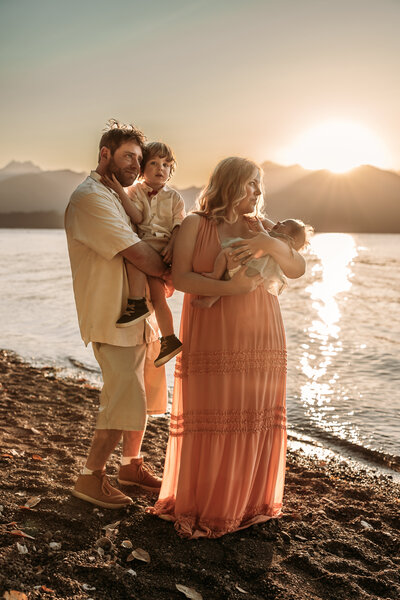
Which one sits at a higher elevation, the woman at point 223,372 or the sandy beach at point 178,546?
the woman at point 223,372

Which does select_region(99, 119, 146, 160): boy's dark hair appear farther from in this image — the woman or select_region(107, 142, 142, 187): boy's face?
the woman

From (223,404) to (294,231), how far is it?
1.13 m

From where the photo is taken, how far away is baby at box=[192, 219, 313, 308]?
128 inches

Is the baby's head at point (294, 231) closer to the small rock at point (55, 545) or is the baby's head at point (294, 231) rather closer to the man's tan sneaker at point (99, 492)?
the man's tan sneaker at point (99, 492)

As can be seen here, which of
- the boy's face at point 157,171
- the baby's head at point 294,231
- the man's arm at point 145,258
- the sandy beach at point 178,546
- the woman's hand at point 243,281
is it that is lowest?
the sandy beach at point 178,546

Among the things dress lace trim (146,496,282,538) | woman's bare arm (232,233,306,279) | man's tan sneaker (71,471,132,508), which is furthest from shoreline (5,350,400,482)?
woman's bare arm (232,233,306,279)

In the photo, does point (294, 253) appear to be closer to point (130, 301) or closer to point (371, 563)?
point (130, 301)

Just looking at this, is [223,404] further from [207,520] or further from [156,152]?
[156,152]

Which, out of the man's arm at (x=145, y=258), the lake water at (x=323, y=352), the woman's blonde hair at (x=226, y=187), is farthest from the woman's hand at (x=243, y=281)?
the lake water at (x=323, y=352)

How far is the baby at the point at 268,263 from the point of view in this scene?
324cm

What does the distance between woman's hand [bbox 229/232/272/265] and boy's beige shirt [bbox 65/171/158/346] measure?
0.62 m

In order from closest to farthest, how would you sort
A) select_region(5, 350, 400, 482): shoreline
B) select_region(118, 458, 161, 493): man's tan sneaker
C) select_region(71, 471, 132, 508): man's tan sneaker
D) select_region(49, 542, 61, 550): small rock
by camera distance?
Result: 1. select_region(49, 542, 61, 550): small rock
2. select_region(71, 471, 132, 508): man's tan sneaker
3. select_region(118, 458, 161, 493): man's tan sneaker
4. select_region(5, 350, 400, 482): shoreline

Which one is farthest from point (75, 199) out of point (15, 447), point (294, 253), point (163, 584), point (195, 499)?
point (15, 447)

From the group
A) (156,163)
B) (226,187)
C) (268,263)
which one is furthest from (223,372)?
(156,163)
